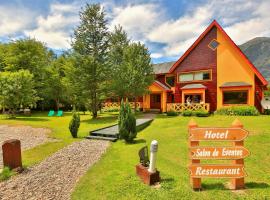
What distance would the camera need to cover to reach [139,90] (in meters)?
21.9

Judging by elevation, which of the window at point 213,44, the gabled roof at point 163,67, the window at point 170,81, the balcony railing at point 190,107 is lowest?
the balcony railing at point 190,107

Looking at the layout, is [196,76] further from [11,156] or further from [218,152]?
[11,156]

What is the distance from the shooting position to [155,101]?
92.8 feet

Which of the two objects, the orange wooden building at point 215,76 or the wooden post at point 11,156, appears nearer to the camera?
the wooden post at point 11,156

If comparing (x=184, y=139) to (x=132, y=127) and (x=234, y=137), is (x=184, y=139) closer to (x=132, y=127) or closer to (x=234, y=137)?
(x=132, y=127)

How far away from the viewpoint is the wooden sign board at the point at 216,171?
4883 millimetres

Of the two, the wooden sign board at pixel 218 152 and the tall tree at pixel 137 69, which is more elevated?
the tall tree at pixel 137 69

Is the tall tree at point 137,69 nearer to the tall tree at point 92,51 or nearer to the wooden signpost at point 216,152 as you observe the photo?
the tall tree at point 92,51

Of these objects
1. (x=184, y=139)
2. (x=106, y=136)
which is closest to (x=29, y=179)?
(x=106, y=136)

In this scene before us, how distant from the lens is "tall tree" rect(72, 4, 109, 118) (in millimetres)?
21594

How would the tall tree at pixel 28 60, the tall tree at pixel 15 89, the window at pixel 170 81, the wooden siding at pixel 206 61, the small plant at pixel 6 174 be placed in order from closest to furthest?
1. the small plant at pixel 6 174
2. the wooden siding at pixel 206 61
3. the tall tree at pixel 15 89
4. the window at pixel 170 81
5. the tall tree at pixel 28 60

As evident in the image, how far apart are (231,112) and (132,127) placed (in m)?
13.5

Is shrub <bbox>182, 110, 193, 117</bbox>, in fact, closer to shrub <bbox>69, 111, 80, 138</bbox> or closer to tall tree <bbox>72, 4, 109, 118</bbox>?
tall tree <bbox>72, 4, 109, 118</bbox>

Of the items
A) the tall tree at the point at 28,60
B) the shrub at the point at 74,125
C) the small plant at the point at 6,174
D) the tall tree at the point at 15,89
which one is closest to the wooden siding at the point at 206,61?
the shrub at the point at 74,125
